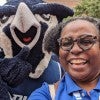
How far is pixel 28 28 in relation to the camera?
271 centimetres

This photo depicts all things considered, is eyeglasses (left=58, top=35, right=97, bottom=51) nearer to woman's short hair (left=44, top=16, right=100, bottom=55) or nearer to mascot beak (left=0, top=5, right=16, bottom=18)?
woman's short hair (left=44, top=16, right=100, bottom=55)

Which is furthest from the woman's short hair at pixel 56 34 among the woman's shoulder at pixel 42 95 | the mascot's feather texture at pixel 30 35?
the mascot's feather texture at pixel 30 35

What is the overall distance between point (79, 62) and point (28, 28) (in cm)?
82

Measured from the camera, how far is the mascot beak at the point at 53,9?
9.11ft

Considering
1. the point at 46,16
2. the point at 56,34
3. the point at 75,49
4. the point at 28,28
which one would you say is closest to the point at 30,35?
the point at 28,28

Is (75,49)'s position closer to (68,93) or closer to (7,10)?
(68,93)

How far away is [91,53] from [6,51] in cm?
91

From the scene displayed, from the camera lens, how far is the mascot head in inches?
107

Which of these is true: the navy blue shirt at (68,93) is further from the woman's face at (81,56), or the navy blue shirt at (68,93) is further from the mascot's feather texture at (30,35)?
the mascot's feather texture at (30,35)

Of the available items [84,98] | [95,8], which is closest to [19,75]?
[84,98]

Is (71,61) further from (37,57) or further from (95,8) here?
(95,8)

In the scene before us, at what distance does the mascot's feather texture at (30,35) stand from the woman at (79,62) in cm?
67

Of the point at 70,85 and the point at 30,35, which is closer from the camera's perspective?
the point at 70,85

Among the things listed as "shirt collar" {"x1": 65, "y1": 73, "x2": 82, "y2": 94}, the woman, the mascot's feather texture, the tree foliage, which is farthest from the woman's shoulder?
the tree foliage
